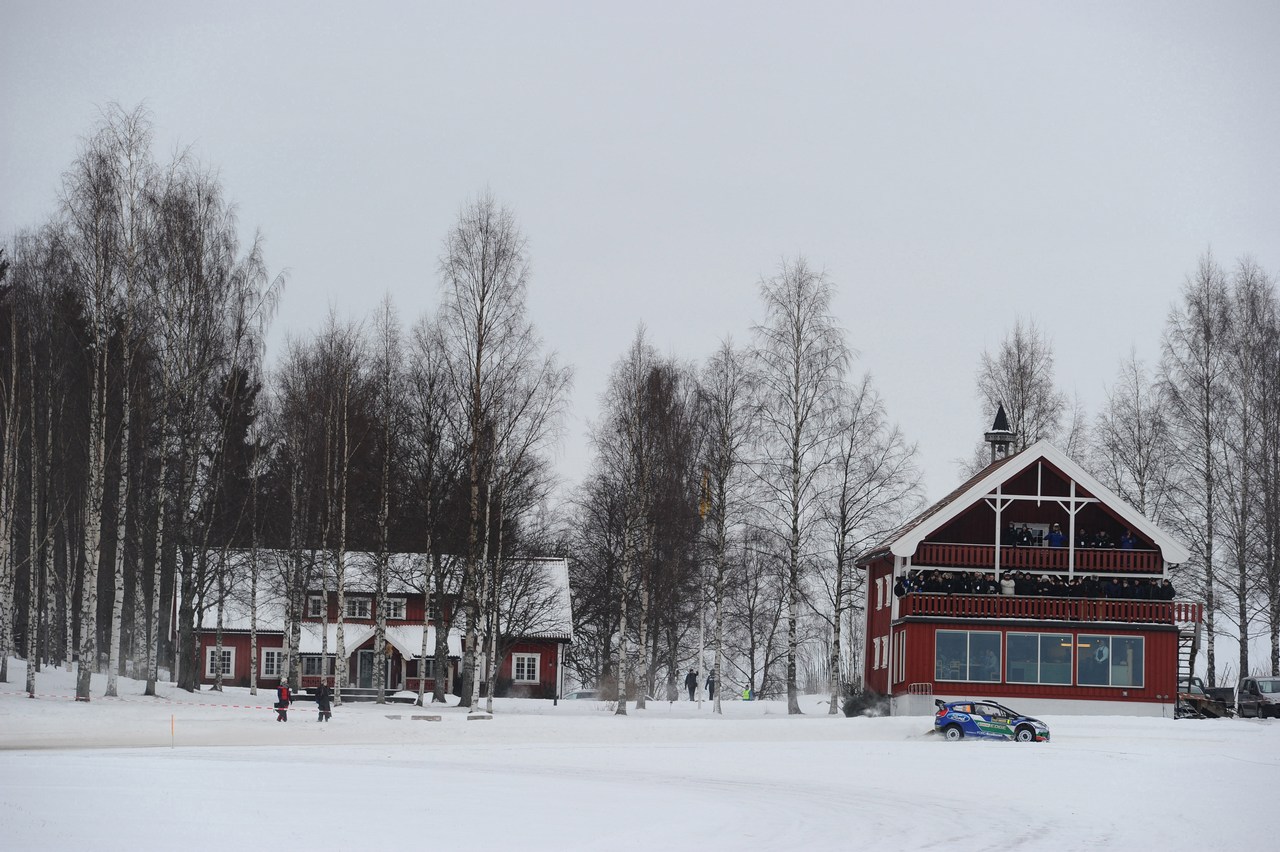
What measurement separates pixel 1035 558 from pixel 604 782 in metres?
25.1

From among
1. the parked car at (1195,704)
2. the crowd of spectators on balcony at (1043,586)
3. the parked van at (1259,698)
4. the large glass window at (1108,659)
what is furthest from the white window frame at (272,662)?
the parked van at (1259,698)

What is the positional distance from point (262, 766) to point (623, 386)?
2423 cm

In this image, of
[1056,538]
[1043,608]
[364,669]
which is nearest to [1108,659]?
[1043,608]

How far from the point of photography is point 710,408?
4988 cm

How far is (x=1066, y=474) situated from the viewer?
4453 cm

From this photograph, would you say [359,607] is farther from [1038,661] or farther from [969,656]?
[1038,661]

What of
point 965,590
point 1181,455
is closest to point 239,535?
point 965,590

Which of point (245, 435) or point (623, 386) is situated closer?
point (623, 386)

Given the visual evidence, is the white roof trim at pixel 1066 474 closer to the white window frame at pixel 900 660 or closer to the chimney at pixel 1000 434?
the white window frame at pixel 900 660

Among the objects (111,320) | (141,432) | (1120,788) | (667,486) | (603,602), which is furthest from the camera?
(603,602)

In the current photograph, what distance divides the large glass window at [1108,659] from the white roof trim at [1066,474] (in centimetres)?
306

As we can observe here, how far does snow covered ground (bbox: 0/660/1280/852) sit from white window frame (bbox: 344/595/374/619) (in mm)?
21627

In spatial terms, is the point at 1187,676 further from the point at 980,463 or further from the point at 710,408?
the point at 710,408

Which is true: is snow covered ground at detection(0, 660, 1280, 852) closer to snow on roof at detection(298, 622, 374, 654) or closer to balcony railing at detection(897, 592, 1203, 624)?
balcony railing at detection(897, 592, 1203, 624)
